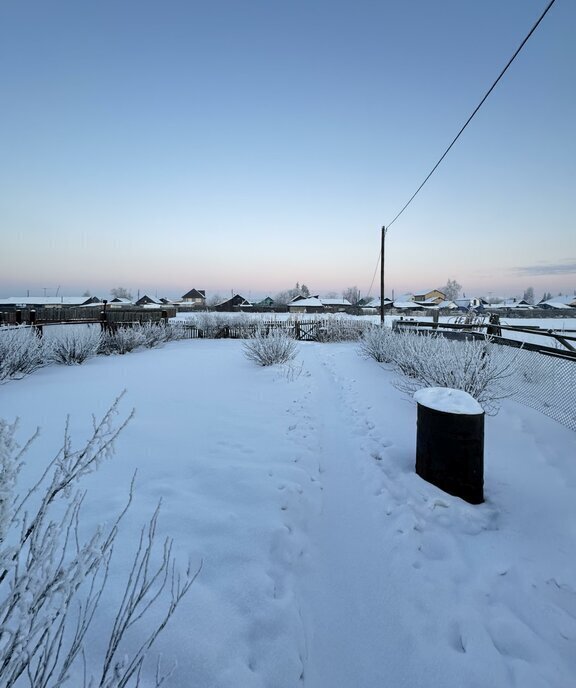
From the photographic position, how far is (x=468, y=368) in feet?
16.7

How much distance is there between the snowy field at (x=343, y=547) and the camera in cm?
173

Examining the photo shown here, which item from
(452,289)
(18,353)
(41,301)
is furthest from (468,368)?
(452,289)

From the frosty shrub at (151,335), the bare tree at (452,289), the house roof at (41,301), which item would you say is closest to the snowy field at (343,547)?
the frosty shrub at (151,335)

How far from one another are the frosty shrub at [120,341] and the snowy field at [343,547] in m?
6.79

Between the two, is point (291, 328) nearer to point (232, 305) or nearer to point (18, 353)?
point (18, 353)

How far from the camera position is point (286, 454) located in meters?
3.88

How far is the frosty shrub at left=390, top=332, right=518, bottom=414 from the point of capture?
5.02 metres

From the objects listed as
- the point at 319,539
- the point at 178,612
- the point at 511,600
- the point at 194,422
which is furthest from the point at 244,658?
the point at 194,422

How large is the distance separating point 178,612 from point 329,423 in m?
3.66

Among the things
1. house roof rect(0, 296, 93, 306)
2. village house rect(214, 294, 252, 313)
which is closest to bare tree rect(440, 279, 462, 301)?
village house rect(214, 294, 252, 313)

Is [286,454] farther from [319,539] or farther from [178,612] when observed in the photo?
[178,612]

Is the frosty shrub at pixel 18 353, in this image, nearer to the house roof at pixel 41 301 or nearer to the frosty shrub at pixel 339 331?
the frosty shrub at pixel 339 331

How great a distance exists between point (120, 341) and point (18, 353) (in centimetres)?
460

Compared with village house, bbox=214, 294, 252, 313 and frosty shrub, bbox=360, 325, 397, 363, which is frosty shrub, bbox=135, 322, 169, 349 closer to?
frosty shrub, bbox=360, 325, 397, 363
